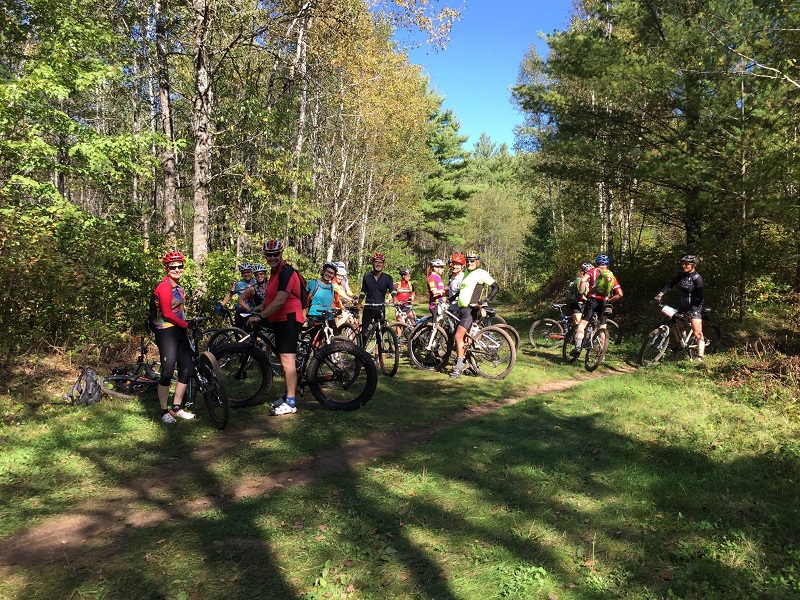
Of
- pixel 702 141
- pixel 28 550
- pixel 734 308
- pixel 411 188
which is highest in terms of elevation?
pixel 411 188

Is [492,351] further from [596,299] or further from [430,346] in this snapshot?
[596,299]

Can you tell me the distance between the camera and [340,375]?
21.5ft

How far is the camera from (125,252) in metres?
8.48

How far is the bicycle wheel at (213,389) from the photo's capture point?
554 centimetres

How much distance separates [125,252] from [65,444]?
14.8 feet

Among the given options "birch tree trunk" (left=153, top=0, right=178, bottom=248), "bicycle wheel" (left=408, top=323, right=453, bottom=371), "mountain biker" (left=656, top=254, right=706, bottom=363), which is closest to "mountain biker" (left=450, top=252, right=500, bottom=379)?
"bicycle wheel" (left=408, top=323, right=453, bottom=371)

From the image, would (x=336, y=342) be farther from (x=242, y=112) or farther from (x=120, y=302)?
(x=242, y=112)

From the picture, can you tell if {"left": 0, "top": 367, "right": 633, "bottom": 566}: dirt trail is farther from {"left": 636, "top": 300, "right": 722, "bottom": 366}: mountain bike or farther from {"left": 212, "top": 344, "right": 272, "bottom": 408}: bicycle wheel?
{"left": 636, "top": 300, "right": 722, "bottom": 366}: mountain bike

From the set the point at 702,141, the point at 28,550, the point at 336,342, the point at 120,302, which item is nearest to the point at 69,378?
the point at 120,302

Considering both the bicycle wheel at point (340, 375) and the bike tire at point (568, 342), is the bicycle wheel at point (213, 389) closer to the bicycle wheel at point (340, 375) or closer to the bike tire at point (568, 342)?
the bicycle wheel at point (340, 375)

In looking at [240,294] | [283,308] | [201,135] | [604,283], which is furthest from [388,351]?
[201,135]

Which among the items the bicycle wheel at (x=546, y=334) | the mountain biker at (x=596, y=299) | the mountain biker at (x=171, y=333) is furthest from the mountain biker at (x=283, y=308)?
the bicycle wheel at (x=546, y=334)

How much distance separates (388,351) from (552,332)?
5.58 metres

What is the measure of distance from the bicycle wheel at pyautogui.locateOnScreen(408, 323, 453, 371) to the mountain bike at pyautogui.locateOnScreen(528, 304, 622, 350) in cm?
385
